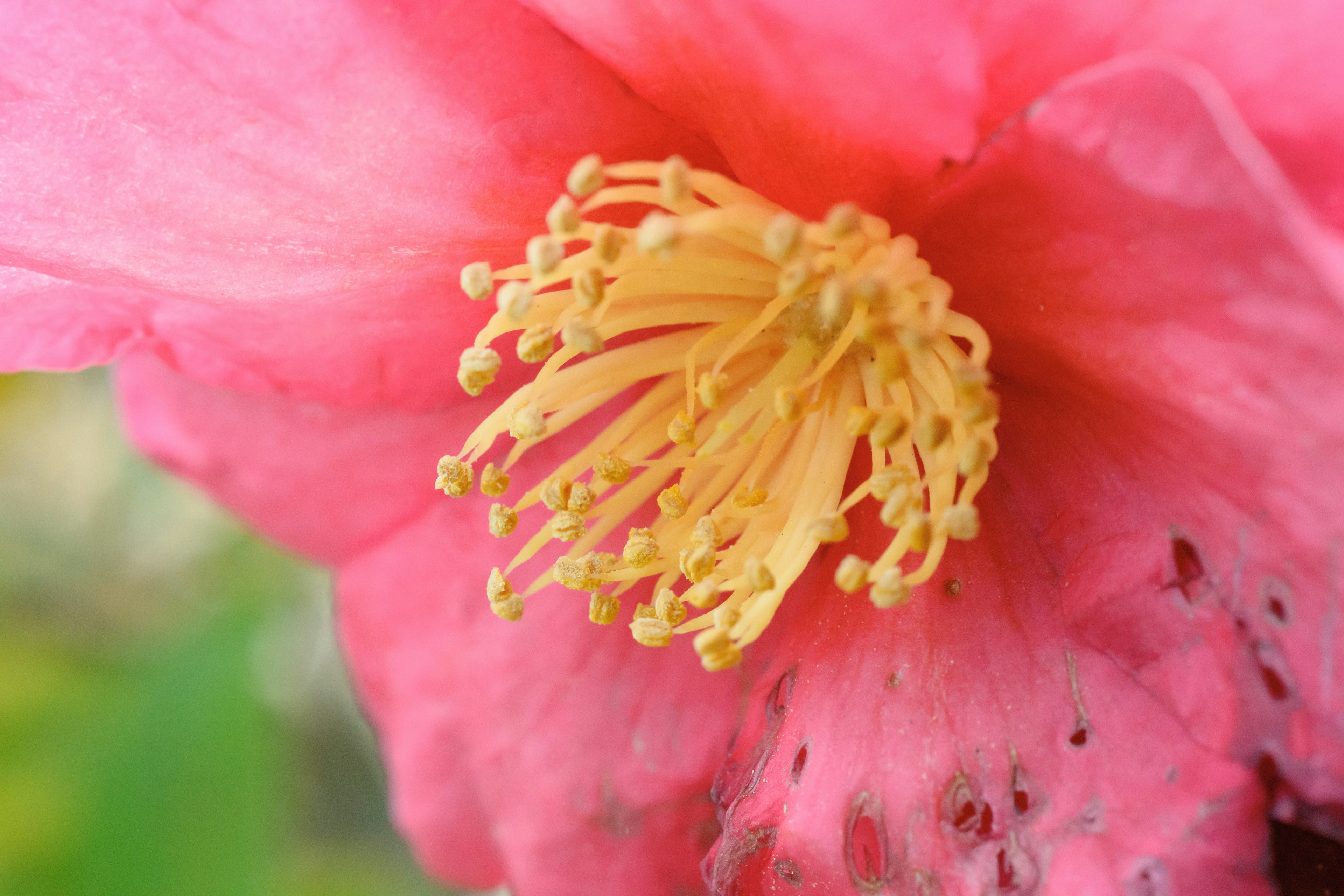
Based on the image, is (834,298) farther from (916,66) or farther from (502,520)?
(502,520)

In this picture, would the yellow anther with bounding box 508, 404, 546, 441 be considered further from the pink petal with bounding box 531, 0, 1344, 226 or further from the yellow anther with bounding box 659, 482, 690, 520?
the pink petal with bounding box 531, 0, 1344, 226

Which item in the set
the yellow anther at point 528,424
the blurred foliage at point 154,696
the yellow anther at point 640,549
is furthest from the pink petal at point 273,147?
the blurred foliage at point 154,696

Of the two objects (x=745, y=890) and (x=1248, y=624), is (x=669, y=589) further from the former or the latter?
(x=1248, y=624)

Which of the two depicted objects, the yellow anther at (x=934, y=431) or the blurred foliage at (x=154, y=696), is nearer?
the yellow anther at (x=934, y=431)

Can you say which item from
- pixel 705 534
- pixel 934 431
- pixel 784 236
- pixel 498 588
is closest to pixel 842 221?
pixel 784 236

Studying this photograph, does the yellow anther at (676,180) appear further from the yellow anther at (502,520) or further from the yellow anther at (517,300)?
the yellow anther at (502,520)

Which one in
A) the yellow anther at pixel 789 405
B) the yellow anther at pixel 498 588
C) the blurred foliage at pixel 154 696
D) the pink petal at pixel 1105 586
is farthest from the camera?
the blurred foliage at pixel 154 696
